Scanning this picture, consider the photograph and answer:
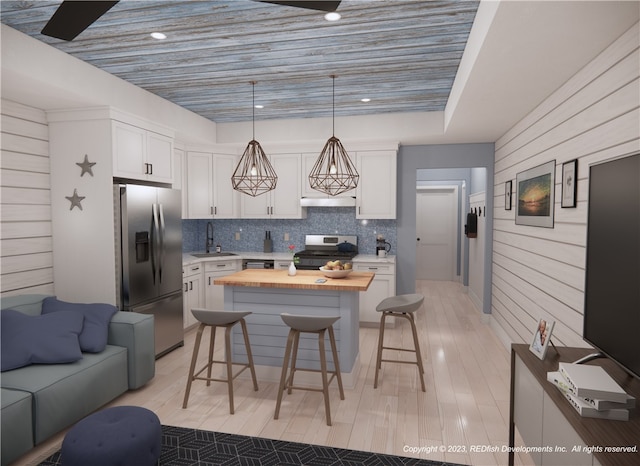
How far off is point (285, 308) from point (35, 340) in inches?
73.3

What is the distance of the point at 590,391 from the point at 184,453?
2310mm

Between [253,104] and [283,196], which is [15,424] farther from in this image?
[283,196]

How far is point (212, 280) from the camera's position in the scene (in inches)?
221

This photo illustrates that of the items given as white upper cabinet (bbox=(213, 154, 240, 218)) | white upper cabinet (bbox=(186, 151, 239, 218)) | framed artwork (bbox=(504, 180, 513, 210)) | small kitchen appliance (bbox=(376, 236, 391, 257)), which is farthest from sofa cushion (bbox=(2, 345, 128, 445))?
framed artwork (bbox=(504, 180, 513, 210))

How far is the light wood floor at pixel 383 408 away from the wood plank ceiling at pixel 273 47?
2748 mm

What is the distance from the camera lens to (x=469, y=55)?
2883mm

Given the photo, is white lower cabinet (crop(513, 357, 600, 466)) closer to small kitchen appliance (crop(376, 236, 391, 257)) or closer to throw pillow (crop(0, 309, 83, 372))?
throw pillow (crop(0, 309, 83, 372))

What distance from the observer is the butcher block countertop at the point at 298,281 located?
10.8 ft

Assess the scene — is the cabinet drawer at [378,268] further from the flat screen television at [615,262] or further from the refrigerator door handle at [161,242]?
the flat screen television at [615,262]

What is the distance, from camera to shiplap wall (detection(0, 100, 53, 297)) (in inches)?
Result: 136

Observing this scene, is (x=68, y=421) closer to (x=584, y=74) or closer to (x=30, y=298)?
(x=30, y=298)

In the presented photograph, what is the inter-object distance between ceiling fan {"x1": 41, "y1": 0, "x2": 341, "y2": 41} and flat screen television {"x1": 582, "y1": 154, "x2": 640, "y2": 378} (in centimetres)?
138

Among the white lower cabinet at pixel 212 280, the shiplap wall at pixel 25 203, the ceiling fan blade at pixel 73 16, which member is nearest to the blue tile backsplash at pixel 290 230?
the white lower cabinet at pixel 212 280

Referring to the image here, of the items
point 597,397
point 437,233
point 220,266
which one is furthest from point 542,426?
point 437,233
